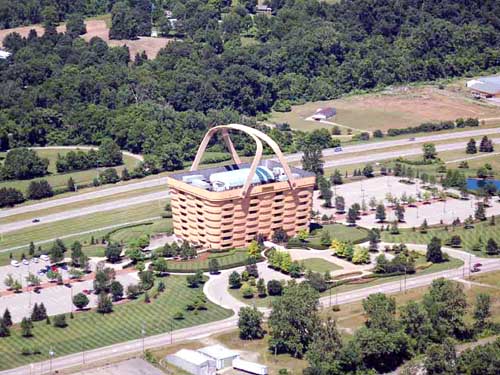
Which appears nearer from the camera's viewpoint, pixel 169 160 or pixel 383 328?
pixel 383 328

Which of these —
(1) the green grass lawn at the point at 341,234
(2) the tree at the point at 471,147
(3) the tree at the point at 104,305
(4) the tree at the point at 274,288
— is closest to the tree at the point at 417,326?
(4) the tree at the point at 274,288

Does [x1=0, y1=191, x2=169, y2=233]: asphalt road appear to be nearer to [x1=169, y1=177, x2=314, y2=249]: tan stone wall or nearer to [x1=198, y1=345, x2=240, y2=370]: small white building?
[x1=169, y1=177, x2=314, y2=249]: tan stone wall

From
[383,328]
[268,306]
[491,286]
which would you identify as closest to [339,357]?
[383,328]

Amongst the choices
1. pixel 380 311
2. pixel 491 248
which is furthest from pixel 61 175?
pixel 380 311

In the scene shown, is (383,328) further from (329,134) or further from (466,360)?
(329,134)

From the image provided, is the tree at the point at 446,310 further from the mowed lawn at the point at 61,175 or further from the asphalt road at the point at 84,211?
the mowed lawn at the point at 61,175

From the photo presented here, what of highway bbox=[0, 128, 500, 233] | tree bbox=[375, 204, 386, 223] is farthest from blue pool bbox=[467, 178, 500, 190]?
tree bbox=[375, 204, 386, 223]
